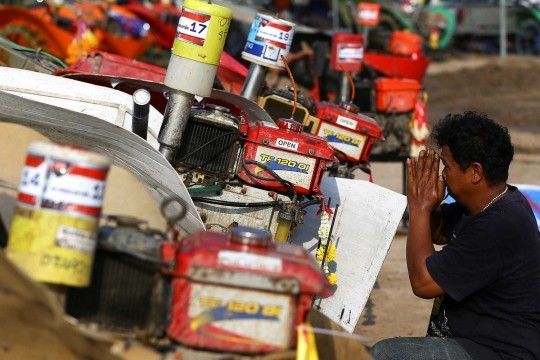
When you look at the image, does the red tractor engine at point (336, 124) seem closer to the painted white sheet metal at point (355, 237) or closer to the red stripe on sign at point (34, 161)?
the painted white sheet metal at point (355, 237)

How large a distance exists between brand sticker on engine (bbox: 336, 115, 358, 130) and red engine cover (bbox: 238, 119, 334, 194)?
146 centimetres

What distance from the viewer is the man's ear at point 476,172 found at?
3.07m

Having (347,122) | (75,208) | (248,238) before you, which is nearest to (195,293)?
(248,238)

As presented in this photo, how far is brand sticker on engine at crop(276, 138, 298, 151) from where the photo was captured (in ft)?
12.5

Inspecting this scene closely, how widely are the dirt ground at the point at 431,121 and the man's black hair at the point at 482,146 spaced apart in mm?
1221

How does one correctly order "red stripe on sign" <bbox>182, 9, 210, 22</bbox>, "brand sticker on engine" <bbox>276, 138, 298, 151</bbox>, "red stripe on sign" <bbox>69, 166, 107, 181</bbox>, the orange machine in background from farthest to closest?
the orange machine in background → "brand sticker on engine" <bbox>276, 138, 298, 151</bbox> → "red stripe on sign" <bbox>182, 9, 210, 22</bbox> → "red stripe on sign" <bbox>69, 166, 107, 181</bbox>

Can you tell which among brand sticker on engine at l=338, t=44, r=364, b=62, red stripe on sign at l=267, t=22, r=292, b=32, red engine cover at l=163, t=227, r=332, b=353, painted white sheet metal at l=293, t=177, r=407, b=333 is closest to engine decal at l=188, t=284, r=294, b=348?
red engine cover at l=163, t=227, r=332, b=353

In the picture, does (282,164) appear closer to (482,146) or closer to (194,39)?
(194,39)

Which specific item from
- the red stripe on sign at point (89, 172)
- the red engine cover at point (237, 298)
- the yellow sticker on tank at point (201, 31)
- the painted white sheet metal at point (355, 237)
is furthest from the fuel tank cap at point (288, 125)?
the red stripe on sign at point (89, 172)

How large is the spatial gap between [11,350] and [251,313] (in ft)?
2.25

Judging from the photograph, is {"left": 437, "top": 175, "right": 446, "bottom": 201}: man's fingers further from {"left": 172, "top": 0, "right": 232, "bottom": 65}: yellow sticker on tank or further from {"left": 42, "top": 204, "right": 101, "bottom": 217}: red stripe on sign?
{"left": 42, "top": 204, "right": 101, "bottom": 217}: red stripe on sign

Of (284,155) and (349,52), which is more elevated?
(349,52)

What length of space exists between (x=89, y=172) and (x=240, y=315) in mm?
588

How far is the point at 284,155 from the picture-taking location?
384cm
